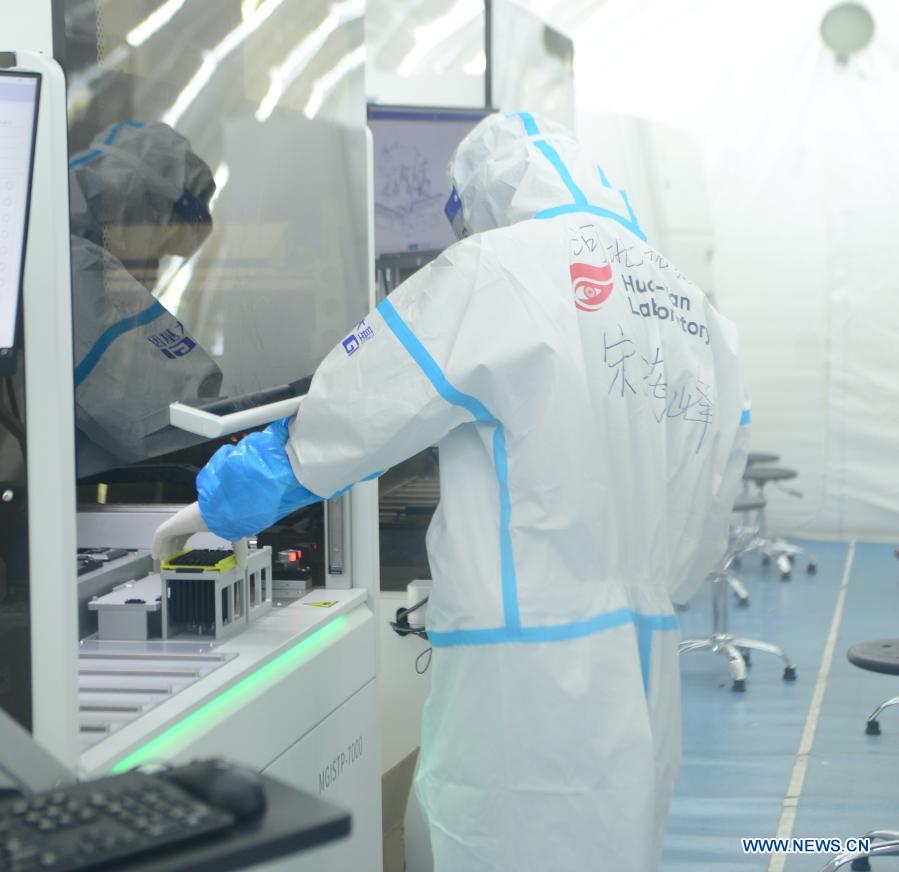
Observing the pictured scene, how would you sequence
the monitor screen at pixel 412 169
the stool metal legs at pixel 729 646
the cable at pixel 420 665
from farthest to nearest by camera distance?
the stool metal legs at pixel 729 646, the monitor screen at pixel 412 169, the cable at pixel 420 665

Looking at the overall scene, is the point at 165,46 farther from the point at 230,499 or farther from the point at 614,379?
the point at 614,379

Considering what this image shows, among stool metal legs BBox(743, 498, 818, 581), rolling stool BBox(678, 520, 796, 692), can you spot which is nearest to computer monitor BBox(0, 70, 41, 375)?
rolling stool BBox(678, 520, 796, 692)

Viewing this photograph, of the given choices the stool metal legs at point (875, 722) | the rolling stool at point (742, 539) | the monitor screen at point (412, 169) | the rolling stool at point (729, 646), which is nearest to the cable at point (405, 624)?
the monitor screen at point (412, 169)

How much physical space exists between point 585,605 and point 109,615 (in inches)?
24.7

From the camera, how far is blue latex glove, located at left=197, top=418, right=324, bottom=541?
155cm

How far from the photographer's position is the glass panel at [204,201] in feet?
5.18

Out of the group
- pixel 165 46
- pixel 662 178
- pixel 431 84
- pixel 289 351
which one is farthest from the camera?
pixel 662 178

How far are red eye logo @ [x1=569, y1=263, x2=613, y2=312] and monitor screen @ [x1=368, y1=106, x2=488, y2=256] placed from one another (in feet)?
5.79

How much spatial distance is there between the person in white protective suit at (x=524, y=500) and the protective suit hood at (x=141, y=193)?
1.07 ft

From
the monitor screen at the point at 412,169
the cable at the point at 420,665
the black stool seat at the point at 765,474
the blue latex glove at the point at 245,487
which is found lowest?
the cable at the point at 420,665

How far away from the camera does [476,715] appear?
1610 millimetres

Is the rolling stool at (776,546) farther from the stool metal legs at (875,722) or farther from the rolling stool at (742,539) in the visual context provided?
the stool metal legs at (875,722)

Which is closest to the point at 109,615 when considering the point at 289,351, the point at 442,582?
the point at 442,582

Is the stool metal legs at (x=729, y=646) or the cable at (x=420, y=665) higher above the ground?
the cable at (x=420, y=665)
